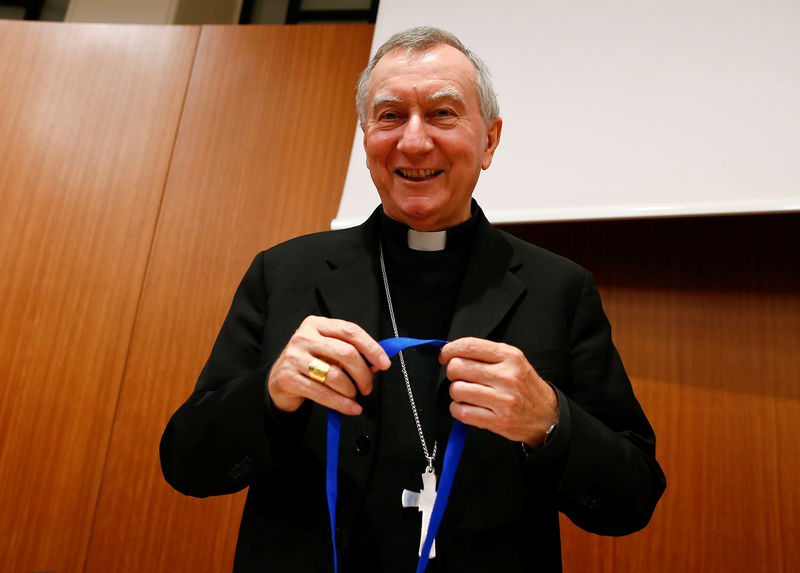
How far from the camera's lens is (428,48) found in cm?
116

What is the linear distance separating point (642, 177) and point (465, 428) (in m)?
1.25

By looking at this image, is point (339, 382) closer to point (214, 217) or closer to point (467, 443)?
point (467, 443)

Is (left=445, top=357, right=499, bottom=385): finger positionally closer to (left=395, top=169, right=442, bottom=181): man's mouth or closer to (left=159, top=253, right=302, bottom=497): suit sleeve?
(left=159, top=253, right=302, bottom=497): suit sleeve

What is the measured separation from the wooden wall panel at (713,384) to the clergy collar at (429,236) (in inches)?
37.3

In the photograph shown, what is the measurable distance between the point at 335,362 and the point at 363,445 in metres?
0.21

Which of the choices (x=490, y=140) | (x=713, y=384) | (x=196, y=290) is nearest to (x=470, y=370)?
(x=490, y=140)

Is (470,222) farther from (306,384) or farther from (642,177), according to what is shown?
(642,177)

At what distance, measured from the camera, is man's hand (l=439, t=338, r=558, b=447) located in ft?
2.56

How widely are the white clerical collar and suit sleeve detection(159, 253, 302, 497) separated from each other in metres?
0.39

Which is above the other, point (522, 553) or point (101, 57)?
point (101, 57)

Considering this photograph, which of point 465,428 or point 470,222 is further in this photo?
point 470,222

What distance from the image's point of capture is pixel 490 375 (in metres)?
0.78

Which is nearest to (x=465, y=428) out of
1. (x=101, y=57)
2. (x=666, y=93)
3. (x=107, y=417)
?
(x=666, y=93)

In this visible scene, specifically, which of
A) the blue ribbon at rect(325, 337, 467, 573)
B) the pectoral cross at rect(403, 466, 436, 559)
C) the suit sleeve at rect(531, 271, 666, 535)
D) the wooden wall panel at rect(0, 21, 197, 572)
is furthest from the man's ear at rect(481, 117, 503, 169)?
the wooden wall panel at rect(0, 21, 197, 572)
